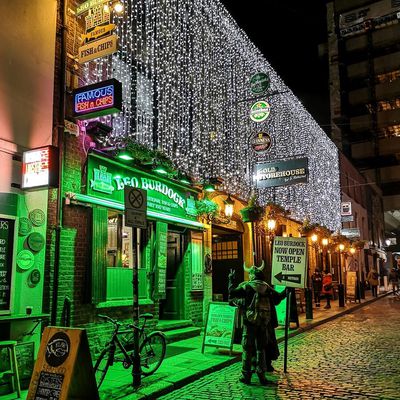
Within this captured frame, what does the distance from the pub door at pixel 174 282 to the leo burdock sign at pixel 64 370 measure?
739 cm

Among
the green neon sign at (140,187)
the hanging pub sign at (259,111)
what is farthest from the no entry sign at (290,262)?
the hanging pub sign at (259,111)

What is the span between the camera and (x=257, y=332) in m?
7.37

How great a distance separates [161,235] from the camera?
11438mm

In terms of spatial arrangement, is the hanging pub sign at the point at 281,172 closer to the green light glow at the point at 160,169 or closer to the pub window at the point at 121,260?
the green light glow at the point at 160,169

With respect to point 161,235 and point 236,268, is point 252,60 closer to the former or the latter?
point 236,268

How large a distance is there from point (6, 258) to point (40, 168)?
1.61m

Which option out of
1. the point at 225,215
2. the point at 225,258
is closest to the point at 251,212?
the point at 225,215

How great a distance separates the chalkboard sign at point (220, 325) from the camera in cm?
944

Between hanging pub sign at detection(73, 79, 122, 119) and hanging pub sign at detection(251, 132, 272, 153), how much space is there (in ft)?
26.3

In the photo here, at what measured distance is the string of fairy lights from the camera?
11031 millimetres

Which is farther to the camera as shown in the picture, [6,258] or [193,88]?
[193,88]

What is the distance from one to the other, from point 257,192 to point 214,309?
8655 millimetres

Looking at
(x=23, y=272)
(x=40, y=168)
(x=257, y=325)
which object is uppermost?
(x=40, y=168)

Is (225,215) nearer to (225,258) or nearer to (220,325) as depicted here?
(225,258)
